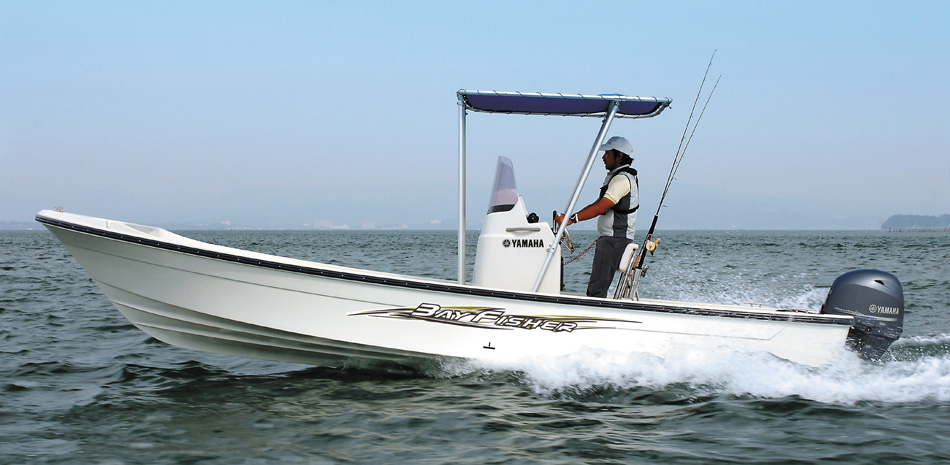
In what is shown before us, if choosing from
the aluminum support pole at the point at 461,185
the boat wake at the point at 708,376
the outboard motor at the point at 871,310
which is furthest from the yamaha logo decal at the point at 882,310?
the aluminum support pole at the point at 461,185

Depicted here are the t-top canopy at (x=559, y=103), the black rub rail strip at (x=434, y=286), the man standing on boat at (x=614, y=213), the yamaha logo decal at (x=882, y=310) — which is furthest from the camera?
the man standing on boat at (x=614, y=213)

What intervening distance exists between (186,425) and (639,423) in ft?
10.5

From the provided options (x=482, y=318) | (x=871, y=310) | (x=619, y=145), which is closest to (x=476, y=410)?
(x=482, y=318)

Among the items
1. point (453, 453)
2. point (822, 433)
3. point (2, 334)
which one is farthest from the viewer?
point (2, 334)

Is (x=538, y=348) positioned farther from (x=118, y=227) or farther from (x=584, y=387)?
(x=118, y=227)

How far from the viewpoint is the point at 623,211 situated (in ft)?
20.7

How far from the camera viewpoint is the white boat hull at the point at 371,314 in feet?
18.5

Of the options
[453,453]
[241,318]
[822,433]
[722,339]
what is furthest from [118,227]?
[822,433]

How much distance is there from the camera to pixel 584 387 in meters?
5.81

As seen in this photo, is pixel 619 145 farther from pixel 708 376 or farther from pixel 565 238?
pixel 708 376

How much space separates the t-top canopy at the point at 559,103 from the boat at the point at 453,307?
2cm

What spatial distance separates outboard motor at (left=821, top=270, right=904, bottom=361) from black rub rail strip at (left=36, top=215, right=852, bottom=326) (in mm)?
166

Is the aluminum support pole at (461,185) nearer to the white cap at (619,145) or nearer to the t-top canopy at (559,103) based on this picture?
the t-top canopy at (559,103)

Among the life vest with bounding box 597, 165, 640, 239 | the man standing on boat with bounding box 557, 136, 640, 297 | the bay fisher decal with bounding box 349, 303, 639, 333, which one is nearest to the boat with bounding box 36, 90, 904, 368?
the bay fisher decal with bounding box 349, 303, 639, 333
